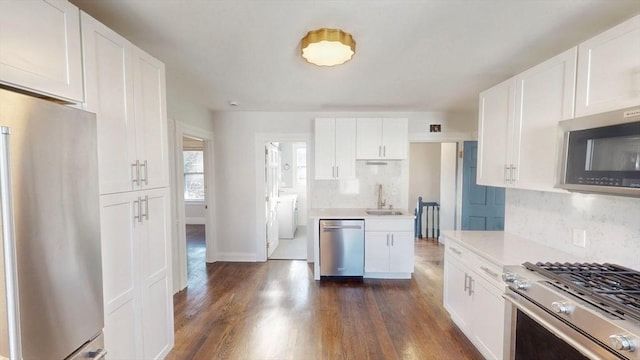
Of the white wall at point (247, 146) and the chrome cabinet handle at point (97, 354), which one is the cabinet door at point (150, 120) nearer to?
the chrome cabinet handle at point (97, 354)

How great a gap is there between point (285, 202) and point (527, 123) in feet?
15.3

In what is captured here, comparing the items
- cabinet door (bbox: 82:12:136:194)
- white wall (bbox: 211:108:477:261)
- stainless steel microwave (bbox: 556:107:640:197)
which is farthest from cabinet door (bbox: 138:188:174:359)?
stainless steel microwave (bbox: 556:107:640:197)

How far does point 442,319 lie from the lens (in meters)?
2.75

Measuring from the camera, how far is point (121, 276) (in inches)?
63.9

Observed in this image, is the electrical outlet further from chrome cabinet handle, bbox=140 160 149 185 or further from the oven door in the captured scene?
chrome cabinet handle, bbox=140 160 149 185

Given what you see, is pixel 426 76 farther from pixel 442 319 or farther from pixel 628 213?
pixel 442 319

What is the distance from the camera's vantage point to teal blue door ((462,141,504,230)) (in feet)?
13.9

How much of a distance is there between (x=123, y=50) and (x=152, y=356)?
2078mm

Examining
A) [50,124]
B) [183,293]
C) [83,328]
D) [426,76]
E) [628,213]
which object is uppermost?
[426,76]

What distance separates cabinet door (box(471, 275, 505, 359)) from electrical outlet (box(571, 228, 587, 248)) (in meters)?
0.68

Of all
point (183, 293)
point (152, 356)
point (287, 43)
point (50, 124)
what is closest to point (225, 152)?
point (183, 293)

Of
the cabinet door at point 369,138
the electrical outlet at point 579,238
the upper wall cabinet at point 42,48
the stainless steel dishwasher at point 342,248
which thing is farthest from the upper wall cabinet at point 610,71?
the upper wall cabinet at point 42,48

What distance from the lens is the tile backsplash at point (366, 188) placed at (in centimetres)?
431

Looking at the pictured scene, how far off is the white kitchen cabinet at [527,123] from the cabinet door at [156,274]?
270 cm
